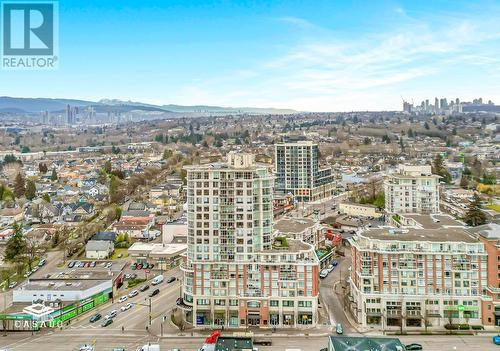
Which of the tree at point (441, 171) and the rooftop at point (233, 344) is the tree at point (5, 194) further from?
the tree at point (441, 171)

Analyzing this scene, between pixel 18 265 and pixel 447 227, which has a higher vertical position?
pixel 447 227

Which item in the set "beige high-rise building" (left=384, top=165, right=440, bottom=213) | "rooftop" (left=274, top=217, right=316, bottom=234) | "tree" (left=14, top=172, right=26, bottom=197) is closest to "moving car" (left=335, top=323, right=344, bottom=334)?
"rooftop" (left=274, top=217, right=316, bottom=234)

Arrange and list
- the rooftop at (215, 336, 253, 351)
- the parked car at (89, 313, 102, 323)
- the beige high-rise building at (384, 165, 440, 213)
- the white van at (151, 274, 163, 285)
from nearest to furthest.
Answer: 1. the rooftop at (215, 336, 253, 351)
2. the parked car at (89, 313, 102, 323)
3. the white van at (151, 274, 163, 285)
4. the beige high-rise building at (384, 165, 440, 213)

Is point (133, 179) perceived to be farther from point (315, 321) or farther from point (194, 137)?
point (194, 137)

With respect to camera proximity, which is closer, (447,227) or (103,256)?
(447,227)

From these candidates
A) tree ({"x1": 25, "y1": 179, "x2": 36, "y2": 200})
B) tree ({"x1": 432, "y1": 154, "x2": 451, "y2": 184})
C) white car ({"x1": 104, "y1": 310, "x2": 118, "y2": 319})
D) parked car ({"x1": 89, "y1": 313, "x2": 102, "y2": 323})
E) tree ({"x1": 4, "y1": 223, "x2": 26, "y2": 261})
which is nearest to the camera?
parked car ({"x1": 89, "y1": 313, "x2": 102, "y2": 323})

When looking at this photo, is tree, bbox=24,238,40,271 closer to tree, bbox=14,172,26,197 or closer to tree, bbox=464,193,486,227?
tree, bbox=14,172,26,197

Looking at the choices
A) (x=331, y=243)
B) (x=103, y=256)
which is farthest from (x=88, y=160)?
(x=331, y=243)
